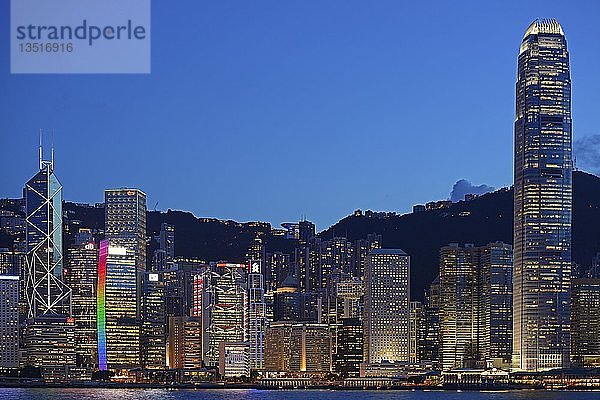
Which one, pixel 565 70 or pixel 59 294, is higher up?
pixel 565 70

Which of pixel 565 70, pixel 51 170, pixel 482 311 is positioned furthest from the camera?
pixel 51 170

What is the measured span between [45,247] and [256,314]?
1131cm

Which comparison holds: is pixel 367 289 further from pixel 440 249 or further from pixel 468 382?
pixel 468 382

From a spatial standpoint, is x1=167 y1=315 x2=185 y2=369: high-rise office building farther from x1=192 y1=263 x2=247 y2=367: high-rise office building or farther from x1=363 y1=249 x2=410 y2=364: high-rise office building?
x1=363 y1=249 x2=410 y2=364: high-rise office building

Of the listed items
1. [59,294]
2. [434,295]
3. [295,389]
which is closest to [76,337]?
[59,294]

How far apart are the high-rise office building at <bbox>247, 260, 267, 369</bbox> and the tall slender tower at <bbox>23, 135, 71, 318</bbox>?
8.68m

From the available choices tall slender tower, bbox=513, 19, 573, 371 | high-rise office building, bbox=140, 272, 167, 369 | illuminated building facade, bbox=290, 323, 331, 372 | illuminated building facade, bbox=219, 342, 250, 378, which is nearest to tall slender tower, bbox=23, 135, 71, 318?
high-rise office building, bbox=140, 272, 167, 369

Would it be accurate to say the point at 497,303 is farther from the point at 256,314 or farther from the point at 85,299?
the point at 85,299

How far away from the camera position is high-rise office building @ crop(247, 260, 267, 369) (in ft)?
199

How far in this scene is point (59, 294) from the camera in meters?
63.5

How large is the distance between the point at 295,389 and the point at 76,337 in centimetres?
1268

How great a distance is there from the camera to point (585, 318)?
58.3m

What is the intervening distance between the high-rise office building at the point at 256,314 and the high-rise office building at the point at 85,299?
727 centimetres

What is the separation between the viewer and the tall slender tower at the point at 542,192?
183ft
